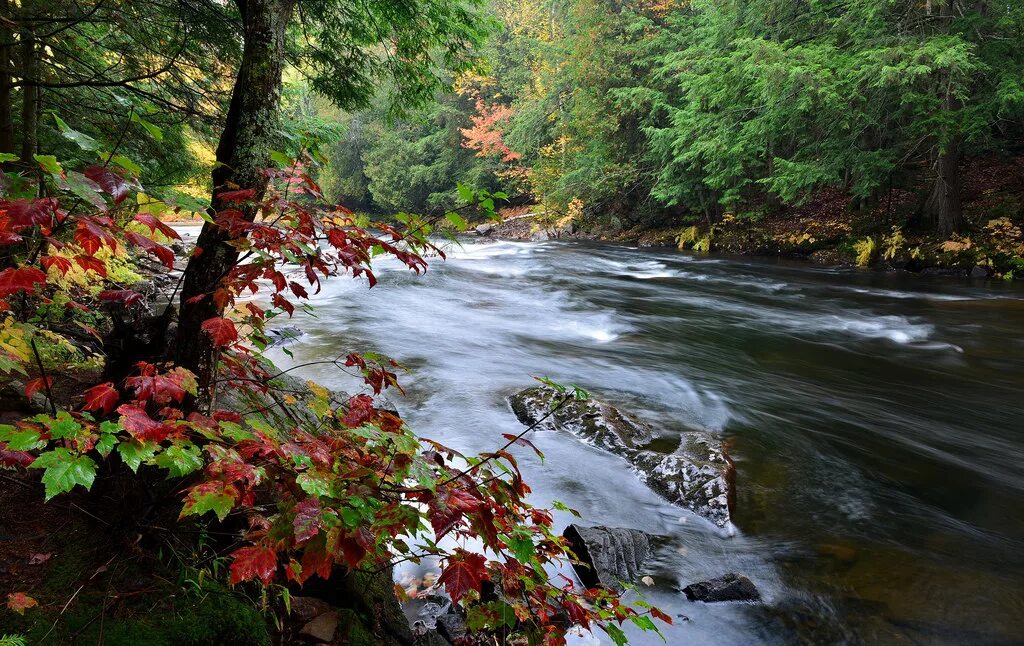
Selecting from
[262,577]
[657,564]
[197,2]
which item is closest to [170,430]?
[262,577]

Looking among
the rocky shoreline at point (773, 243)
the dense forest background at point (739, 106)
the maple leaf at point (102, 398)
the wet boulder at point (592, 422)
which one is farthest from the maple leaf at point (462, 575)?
the rocky shoreline at point (773, 243)

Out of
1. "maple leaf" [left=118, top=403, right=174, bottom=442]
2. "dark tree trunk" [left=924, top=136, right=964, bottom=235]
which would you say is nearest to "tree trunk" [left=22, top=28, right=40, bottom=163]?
"maple leaf" [left=118, top=403, right=174, bottom=442]

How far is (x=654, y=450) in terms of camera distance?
16.5 ft

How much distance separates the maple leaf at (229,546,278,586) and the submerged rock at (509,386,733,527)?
2.39 metres

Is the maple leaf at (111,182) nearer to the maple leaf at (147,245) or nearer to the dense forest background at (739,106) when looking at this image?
the maple leaf at (147,245)

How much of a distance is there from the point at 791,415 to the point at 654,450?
2.11m

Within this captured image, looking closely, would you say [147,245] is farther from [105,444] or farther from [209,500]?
[209,500]

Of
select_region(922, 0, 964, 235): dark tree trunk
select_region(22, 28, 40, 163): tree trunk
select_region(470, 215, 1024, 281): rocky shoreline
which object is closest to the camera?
select_region(22, 28, 40, 163): tree trunk

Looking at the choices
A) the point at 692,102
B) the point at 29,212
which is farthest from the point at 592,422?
the point at 692,102

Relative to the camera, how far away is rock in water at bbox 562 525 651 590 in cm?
338

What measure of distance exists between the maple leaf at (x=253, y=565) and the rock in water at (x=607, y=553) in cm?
222

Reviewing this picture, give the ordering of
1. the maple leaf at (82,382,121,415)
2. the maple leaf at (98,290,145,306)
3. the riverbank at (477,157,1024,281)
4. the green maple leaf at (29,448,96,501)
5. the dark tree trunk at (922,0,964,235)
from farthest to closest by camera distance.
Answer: the dark tree trunk at (922,0,964,235), the riverbank at (477,157,1024,281), the maple leaf at (98,290,145,306), the maple leaf at (82,382,121,415), the green maple leaf at (29,448,96,501)

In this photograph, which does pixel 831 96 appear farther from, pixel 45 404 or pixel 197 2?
pixel 45 404

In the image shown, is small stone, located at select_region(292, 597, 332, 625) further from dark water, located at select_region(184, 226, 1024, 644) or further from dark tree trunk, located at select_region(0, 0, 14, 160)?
dark tree trunk, located at select_region(0, 0, 14, 160)
